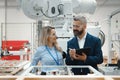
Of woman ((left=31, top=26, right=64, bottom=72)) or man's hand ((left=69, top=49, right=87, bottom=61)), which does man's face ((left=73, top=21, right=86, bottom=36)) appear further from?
woman ((left=31, top=26, right=64, bottom=72))

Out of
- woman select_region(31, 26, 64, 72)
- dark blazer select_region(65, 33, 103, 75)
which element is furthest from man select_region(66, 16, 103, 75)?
woman select_region(31, 26, 64, 72)

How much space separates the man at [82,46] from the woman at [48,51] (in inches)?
5.6

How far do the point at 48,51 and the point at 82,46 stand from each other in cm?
42

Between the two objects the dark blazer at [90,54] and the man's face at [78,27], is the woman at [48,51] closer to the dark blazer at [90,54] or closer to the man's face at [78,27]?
the dark blazer at [90,54]

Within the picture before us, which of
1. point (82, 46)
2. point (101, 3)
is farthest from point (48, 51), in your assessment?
point (101, 3)

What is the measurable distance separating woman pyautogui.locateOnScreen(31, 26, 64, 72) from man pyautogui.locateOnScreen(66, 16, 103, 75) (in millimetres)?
143

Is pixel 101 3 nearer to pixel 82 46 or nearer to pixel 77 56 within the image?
pixel 82 46

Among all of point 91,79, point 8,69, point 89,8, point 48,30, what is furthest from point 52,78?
point 89,8

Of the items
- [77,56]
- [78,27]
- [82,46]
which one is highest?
[78,27]

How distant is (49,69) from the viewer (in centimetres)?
252

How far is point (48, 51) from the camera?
2822 millimetres

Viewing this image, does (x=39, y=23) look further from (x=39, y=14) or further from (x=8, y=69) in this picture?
(x=8, y=69)

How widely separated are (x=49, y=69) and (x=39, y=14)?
1.56m

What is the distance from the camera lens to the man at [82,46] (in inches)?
103
